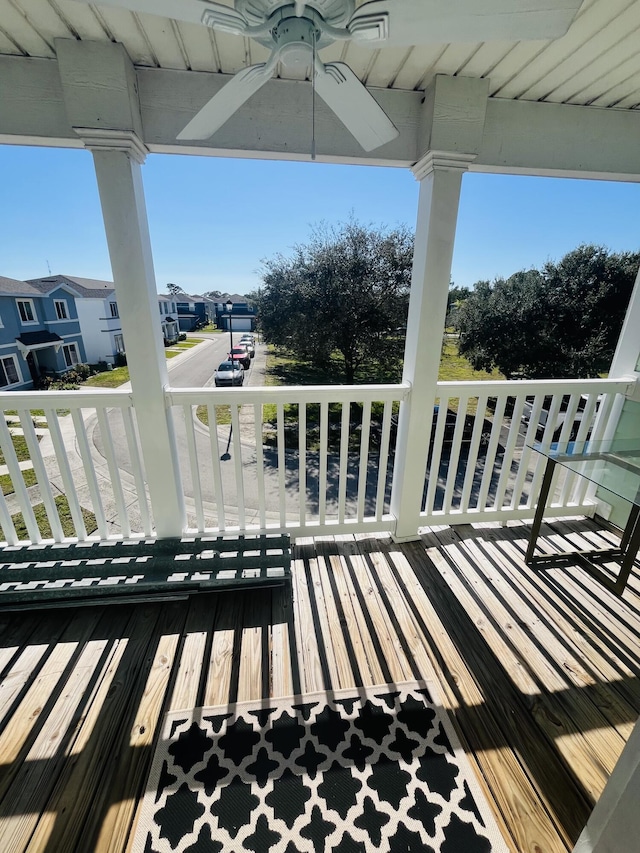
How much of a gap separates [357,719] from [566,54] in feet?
9.44

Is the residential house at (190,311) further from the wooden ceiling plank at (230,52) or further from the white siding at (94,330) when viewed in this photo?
the wooden ceiling plank at (230,52)

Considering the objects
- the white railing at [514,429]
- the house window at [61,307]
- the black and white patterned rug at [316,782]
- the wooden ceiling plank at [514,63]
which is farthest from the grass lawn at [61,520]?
the wooden ceiling plank at [514,63]

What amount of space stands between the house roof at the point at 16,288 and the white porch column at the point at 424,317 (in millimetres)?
3792

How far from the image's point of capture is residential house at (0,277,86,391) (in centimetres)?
276

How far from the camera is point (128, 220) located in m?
1.66

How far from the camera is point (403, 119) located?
69.5 inches

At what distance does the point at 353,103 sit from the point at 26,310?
4.08m

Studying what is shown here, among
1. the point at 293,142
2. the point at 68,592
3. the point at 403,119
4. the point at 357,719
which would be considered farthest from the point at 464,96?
the point at 68,592

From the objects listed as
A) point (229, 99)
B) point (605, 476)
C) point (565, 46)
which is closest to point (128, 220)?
point (229, 99)

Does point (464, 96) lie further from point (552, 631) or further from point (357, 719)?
point (357, 719)

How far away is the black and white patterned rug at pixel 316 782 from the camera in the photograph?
3.37 ft

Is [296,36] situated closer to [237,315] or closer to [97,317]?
[97,317]

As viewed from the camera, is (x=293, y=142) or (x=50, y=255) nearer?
(x=293, y=142)

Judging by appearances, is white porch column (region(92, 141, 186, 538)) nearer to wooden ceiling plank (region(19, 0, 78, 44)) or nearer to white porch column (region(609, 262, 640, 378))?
wooden ceiling plank (region(19, 0, 78, 44))
